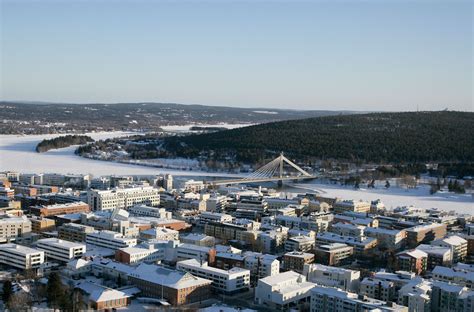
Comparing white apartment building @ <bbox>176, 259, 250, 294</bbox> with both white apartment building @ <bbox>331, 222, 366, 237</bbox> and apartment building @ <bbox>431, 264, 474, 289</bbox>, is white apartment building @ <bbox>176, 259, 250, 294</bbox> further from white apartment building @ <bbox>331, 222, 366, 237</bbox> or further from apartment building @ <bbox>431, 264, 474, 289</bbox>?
white apartment building @ <bbox>331, 222, 366, 237</bbox>

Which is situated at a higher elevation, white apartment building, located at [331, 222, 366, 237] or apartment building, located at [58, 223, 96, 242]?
white apartment building, located at [331, 222, 366, 237]

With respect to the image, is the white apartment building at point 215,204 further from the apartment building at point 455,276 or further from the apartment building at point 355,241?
the apartment building at point 455,276

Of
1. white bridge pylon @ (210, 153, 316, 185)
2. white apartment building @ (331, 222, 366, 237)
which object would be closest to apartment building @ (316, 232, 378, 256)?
white apartment building @ (331, 222, 366, 237)

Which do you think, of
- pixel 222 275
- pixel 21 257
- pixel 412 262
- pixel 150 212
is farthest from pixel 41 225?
pixel 412 262

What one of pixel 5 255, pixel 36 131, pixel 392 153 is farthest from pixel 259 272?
pixel 36 131

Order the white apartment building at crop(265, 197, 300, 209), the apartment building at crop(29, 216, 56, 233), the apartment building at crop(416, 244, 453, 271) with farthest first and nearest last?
the white apartment building at crop(265, 197, 300, 209) < the apartment building at crop(29, 216, 56, 233) < the apartment building at crop(416, 244, 453, 271)
